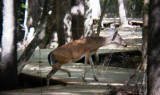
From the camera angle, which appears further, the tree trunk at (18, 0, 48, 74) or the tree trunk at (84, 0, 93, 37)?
the tree trunk at (84, 0, 93, 37)

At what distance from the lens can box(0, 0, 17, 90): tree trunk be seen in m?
9.36

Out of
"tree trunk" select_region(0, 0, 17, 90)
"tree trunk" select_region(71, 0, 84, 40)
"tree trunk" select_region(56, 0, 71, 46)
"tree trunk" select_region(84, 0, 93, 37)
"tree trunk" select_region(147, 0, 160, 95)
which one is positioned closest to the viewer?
"tree trunk" select_region(147, 0, 160, 95)

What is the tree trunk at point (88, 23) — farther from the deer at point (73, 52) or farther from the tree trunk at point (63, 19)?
the deer at point (73, 52)

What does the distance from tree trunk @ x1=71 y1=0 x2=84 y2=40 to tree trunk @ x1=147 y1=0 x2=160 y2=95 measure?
10.9m

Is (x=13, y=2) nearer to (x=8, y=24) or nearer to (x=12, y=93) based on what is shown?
(x=8, y=24)

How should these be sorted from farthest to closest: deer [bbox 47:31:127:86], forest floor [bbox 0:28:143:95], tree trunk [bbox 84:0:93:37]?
tree trunk [bbox 84:0:93:37]
deer [bbox 47:31:127:86]
forest floor [bbox 0:28:143:95]

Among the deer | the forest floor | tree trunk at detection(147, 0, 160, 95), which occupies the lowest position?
the forest floor

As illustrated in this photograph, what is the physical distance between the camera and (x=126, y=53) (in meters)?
16.6

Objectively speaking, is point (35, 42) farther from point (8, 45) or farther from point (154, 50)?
point (154, 50)

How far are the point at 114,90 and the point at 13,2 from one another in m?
3.59

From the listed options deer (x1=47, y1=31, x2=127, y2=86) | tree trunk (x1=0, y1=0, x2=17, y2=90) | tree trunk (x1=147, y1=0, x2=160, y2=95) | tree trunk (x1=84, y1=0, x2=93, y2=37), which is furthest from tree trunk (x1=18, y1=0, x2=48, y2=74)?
tree trunk (x1=84, y1=0, x2=93, y2=37)

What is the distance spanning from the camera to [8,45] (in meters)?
9.38

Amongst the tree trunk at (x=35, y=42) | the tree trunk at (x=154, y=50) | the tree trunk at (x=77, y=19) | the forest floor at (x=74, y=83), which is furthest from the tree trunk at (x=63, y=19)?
the tree trunk at (x=154, y=50)

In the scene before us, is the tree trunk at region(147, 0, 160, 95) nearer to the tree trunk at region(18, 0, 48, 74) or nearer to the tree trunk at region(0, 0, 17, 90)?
the tree trunk at region(0, 0, 17, 90)
